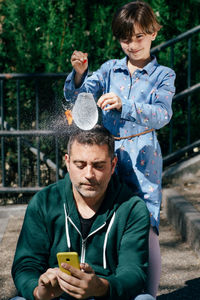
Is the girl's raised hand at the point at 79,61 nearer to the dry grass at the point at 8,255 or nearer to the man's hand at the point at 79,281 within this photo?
the man's hand at the point at 79,281

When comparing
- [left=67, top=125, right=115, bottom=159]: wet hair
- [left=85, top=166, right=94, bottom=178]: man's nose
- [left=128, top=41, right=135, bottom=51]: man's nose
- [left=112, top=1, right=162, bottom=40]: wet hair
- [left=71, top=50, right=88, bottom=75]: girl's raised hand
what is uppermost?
[left=112, top=1, right=162, bottom=40]: wet hair

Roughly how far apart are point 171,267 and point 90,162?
174 cm

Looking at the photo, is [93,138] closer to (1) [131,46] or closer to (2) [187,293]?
(1) [131,46]

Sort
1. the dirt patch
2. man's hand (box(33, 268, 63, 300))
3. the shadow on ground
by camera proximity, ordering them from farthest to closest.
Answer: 1. the dirt patch
2. the shadow on ground
3. man's hand (box(33, 268, 63, 300))

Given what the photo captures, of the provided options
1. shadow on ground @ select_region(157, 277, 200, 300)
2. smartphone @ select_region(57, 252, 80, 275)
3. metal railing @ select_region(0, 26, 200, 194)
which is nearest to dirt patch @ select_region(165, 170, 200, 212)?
metal railing @ select_region(0, 26, 200, 194)

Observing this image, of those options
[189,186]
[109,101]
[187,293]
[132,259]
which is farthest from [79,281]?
[189,186]

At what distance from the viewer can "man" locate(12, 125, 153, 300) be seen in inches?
104

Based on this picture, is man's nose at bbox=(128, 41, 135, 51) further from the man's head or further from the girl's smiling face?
the man's head

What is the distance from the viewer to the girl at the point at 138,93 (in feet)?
9.88

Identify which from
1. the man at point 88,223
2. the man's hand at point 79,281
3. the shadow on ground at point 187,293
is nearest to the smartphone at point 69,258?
the man's hand at point 79,281

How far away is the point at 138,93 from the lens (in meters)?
3.11

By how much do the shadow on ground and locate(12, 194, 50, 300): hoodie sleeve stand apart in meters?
1.19

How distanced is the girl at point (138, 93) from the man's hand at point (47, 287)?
77 cm

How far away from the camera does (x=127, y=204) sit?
2.73 metres
